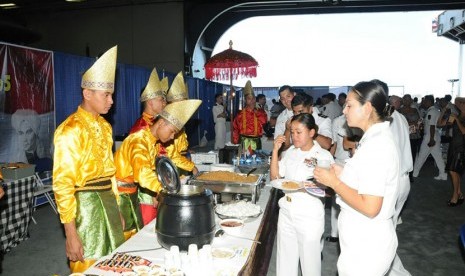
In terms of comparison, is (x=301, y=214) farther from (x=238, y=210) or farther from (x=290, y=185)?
(x=238, y=210)

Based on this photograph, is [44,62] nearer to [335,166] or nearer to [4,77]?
[4,77]

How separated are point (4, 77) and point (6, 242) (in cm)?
197

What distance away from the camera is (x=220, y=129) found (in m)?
10.3

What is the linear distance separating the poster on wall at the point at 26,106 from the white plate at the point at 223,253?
3831 millimetres

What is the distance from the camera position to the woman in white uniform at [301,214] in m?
2.46

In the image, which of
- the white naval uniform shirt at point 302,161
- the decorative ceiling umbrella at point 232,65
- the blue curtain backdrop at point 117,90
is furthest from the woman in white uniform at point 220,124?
the white naval uniform shirt at point 302,161

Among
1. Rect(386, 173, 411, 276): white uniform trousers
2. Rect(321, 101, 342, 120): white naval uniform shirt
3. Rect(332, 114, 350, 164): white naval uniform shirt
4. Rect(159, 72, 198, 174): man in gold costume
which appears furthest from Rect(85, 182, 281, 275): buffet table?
Rect(321, 101, 342, 120): white naval uniform shirt

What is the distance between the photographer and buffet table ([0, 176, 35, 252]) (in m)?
3.68

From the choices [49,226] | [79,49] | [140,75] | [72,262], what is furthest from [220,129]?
[72,262]

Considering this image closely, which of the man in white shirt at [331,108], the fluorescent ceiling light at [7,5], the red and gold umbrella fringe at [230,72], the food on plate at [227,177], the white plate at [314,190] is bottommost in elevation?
the food on plate at [227,177]

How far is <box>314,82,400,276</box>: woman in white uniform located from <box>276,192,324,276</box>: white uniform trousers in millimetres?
679

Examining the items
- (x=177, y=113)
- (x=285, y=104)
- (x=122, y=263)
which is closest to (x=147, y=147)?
(x=177, y=113)

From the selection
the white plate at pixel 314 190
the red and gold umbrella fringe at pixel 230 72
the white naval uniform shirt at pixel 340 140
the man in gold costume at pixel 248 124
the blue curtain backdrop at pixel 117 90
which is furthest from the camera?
A: the red and gold umbrella fringe at pixel 230 72

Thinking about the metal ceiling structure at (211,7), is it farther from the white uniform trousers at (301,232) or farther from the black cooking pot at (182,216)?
the black cooking pot at (182,216)
